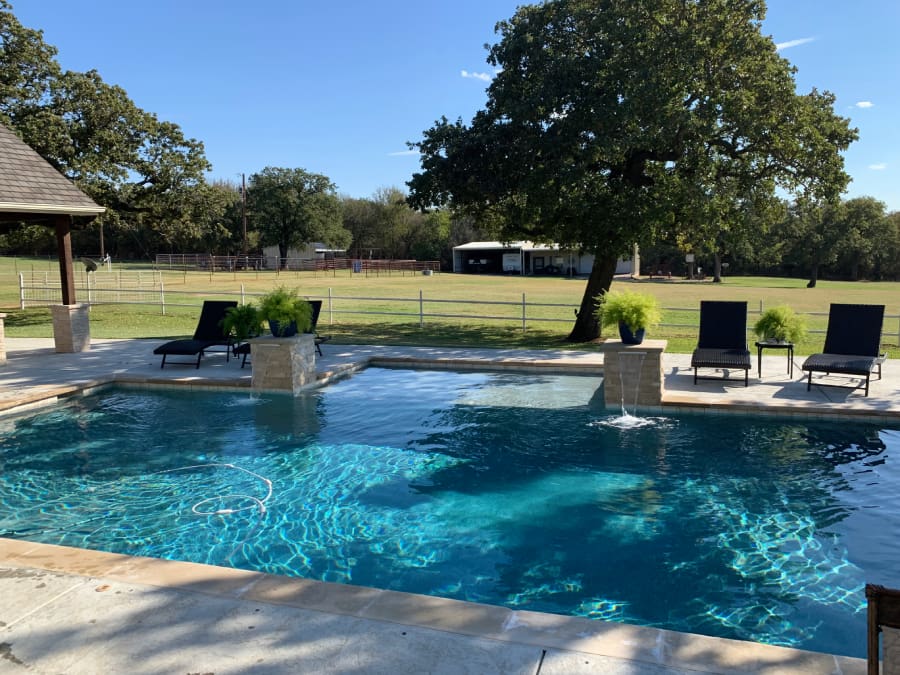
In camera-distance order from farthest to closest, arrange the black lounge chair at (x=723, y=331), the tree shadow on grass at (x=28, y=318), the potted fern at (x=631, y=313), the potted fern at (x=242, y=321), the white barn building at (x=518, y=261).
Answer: the white barn building at (x=518, y=261), the tree shadow on grass at (x=28, y=318), the potted fern at (x=242, y=321), the black lounge chair at (x=723, y=331), the potted fern at (x=631, y=313)

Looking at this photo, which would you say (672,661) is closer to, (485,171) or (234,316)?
(234,316)

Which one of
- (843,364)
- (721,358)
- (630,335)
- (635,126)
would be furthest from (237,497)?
(635,126)

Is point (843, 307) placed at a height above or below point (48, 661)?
above

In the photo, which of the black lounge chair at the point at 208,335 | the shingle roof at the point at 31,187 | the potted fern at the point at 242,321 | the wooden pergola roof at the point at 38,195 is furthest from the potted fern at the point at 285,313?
the shingle roof at the point at 31,187

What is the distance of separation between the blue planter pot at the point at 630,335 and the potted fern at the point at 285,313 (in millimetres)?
4536

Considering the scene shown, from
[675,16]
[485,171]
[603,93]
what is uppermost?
[675,16]

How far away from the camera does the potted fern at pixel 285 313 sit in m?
9.59

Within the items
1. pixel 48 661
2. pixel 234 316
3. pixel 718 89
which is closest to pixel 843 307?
pixel 718 89

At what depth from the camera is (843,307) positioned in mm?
9344

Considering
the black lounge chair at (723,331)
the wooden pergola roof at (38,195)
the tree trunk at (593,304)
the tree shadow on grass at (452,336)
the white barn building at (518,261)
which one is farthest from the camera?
the white barn building at (518,261)

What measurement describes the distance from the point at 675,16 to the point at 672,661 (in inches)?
496

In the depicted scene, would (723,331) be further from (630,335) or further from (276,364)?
(276,364)

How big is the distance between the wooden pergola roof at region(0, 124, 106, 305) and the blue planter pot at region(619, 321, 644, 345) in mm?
9673

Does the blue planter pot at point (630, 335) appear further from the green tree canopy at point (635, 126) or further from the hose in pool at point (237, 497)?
the hose in pool at point (237, 497)
